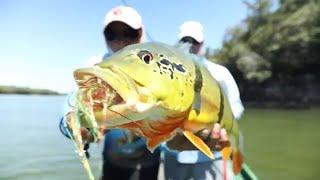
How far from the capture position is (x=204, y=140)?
9.21 feet

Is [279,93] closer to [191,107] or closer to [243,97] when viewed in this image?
[243,97]

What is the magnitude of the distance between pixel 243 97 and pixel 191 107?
53917 mm

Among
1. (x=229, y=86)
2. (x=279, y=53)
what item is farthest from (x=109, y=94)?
(x=279, y=53)

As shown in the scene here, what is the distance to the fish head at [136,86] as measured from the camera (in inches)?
82.2

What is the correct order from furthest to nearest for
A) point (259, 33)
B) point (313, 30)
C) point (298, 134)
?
point (259, 33) → point (313, 30) → point (298, 134)

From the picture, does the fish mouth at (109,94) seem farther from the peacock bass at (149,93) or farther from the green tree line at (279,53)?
the green tree line at (279,53)

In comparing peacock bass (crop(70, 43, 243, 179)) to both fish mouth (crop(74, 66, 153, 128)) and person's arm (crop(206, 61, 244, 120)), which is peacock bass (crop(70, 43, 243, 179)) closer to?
fish mouth (crop(74, 66, 153, 128))

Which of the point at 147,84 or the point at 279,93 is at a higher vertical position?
the point at 147,84

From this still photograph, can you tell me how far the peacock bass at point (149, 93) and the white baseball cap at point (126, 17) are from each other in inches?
43.2

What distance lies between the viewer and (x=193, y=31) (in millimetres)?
4465

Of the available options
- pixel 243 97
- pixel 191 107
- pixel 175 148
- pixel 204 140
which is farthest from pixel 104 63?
pixel 243 97

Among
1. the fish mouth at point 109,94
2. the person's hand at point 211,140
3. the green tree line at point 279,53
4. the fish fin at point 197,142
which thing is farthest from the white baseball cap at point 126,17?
the green tree line at point 279,53

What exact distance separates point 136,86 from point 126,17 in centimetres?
154

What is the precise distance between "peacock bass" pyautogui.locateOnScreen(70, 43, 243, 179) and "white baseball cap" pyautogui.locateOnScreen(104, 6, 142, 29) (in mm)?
1098
